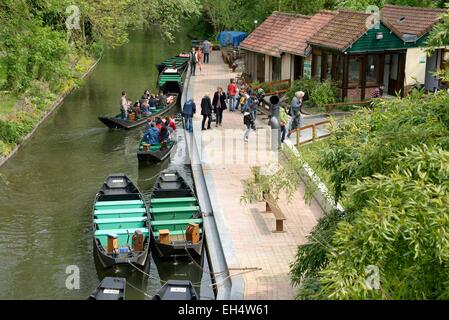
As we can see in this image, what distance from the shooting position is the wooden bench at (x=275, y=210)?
18.5 meters

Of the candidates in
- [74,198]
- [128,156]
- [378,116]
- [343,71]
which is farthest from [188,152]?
[378,116]

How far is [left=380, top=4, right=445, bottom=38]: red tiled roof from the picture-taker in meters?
30.8

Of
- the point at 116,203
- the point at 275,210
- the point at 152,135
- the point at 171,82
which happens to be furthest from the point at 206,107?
the point at 171,82

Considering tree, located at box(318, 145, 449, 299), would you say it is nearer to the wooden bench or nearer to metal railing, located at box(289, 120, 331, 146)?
the wooden bench

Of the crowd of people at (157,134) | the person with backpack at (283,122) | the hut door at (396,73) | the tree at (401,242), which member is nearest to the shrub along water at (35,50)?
the crowd of people at (157,134)

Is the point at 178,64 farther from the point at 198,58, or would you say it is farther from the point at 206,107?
the point at 206,107

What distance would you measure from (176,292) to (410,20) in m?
21.7

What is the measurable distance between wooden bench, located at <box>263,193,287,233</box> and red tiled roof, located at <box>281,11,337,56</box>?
1522 centimetres

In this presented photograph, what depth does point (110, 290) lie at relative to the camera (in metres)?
14.9

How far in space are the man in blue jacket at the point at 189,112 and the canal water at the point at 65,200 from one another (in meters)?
2.37

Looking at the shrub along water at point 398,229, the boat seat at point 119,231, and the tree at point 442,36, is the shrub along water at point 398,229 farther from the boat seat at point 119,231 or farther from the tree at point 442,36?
the boat seat at point 119,231

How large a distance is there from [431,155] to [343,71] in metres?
21.6

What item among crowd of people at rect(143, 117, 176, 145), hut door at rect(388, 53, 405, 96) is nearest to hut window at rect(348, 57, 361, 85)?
hut door at rect(388, 53, 405, 96)
